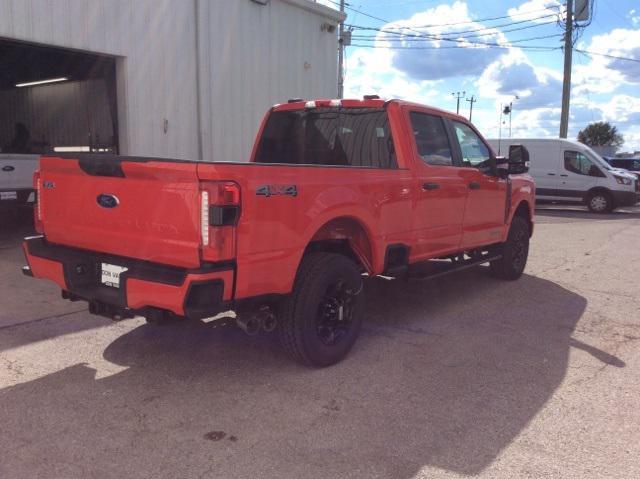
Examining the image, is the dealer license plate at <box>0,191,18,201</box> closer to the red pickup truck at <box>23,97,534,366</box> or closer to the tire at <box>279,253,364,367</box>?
the red pickup truck at <box>23,97,534,366</box>

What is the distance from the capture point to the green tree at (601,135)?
94.3 m

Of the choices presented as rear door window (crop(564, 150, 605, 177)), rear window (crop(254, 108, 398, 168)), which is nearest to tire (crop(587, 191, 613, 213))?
rear door window (crop(564, 150, 605, 177))

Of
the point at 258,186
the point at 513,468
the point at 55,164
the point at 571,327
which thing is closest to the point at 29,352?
the point at 55,164

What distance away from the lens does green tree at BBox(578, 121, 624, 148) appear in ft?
309

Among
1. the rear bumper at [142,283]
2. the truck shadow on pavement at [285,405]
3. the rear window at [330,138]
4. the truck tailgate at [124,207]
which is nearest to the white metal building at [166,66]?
the rear window at [330,138]

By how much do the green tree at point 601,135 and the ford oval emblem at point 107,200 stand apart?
99.6 metres

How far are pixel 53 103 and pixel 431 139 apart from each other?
41.8ft

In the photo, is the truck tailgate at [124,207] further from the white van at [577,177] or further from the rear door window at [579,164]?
the rear door window at [579,164]

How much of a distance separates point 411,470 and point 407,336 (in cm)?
219

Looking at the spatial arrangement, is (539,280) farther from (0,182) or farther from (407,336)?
(0,182)

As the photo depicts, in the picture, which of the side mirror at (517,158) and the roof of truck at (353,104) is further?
the side mirror at (517,158)

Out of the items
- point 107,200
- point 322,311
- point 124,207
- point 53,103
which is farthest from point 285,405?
point 53,103

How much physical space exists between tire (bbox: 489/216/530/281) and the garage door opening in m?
8.17

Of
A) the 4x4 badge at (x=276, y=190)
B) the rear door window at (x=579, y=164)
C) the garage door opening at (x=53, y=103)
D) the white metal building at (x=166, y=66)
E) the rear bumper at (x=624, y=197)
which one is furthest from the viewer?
the rear door window at (x=579, y=164)
